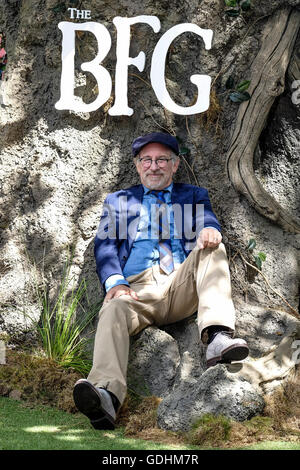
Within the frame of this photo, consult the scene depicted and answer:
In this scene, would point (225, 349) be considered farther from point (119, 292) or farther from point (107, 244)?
point (107, 244)

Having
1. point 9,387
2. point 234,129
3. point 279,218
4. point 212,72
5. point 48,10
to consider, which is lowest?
point 9,387

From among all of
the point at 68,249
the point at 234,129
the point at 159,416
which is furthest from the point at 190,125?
the point at 159,416

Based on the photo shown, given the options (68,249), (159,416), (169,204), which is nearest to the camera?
(159,416)

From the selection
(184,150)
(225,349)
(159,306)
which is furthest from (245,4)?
(225,349)

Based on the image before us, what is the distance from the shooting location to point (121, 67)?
5.63 meters

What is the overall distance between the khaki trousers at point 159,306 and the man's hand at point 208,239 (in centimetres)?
4

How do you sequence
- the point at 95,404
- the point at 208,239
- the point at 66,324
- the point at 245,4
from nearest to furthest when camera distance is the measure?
the point at 95,404 < the point at 208,239 < the point at 66,324 < the point at 245,4

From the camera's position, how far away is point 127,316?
4641 mm

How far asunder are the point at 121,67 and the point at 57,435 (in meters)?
3.01

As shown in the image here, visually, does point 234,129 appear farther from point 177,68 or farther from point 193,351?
point 193,351

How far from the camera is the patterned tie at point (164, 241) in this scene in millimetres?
5086

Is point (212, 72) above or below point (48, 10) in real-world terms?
below

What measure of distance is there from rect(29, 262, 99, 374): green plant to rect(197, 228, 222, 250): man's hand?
43.7 inches

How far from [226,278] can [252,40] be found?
2.19 m
